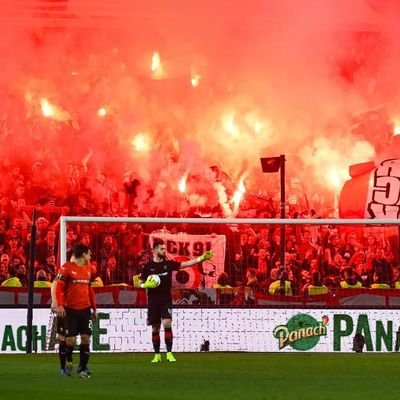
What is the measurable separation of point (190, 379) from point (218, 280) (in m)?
7.12

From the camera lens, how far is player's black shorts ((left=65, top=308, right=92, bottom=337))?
13.6m

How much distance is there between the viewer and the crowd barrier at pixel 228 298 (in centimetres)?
1922

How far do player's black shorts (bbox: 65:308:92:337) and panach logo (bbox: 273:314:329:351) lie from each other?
6.07m

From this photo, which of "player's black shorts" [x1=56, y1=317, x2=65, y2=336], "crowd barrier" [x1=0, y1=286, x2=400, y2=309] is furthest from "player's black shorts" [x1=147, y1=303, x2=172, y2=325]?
"player's black shorts" [x1=56, y1=317, x2=65, y2=336]

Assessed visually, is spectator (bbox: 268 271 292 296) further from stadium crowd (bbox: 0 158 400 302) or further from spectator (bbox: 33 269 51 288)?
spectator (bbox: 33 269 51 288)

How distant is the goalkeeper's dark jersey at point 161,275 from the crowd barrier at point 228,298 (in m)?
2.34

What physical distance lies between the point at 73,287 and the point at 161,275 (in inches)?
124

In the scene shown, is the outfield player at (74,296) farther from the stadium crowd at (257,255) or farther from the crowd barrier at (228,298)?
the stadium crowd at (257,255)

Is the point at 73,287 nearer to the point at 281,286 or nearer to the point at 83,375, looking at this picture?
the point at 83,375

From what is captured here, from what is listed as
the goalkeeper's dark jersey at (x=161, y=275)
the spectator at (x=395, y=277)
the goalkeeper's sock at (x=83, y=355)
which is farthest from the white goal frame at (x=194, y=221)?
the goalkeeper's sock at (x=83, y=355)

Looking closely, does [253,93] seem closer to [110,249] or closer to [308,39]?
[308,39]

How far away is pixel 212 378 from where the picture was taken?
13.0m

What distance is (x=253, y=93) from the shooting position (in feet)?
102

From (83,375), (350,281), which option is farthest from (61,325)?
(350,281)
